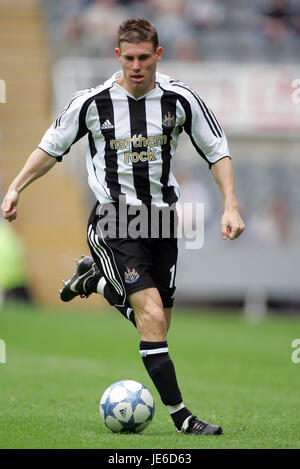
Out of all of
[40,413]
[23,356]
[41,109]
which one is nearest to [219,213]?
[41,109]

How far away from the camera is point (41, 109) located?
1880 cm

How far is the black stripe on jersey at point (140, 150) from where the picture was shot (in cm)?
532

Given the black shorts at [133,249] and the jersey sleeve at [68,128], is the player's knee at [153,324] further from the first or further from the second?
the jersey sleeve at [68,128]

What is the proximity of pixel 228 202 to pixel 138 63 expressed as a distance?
99cm

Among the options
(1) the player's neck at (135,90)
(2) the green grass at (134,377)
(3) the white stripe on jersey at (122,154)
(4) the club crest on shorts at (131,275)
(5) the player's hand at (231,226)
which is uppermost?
(1) the player's neck at (135,90)

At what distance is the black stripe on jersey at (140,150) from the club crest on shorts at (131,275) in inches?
18.0

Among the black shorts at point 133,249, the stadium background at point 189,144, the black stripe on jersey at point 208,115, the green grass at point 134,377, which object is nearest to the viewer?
the green grass at point 134,377

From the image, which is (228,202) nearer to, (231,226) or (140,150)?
(231,226)

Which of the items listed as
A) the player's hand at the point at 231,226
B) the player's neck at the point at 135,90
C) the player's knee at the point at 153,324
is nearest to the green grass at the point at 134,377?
the player's knee at the point at 153,324

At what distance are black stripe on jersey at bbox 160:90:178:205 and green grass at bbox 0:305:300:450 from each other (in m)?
1.46

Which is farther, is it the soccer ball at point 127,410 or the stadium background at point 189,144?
the stadium background at point 189,144

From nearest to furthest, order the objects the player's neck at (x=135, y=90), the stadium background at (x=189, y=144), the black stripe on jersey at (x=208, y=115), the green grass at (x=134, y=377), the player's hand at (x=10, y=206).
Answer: the green grass at (x=134, y=377) < the player's hand at (x=10, y=206) < the player's neck at (x=135, y=90) < the black stripe on jersey at (x=208, y=115) < the stadium background at (x=189, y=144)

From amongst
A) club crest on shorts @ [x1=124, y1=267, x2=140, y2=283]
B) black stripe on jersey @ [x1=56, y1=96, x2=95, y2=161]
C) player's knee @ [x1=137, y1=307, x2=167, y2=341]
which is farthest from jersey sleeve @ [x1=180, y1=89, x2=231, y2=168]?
player's knee @ [x1=137, y1=307, x2=167, y2=341]

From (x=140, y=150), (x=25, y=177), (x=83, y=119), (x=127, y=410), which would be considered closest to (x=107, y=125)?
(x=83, y=119)
